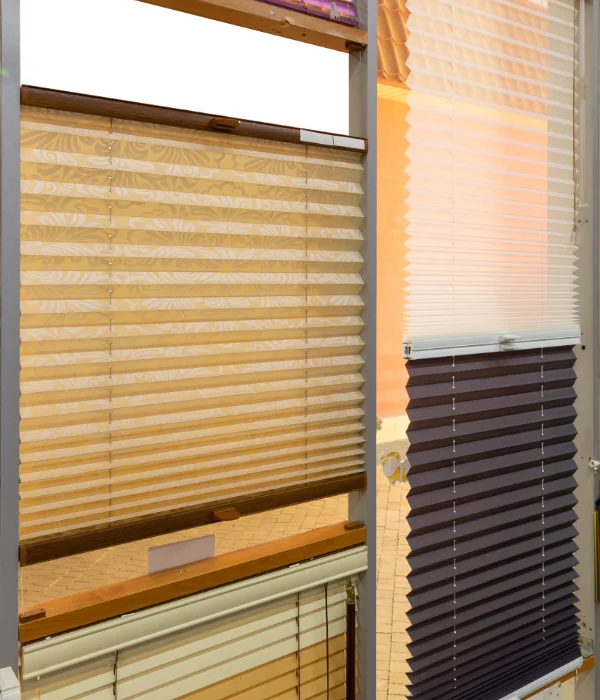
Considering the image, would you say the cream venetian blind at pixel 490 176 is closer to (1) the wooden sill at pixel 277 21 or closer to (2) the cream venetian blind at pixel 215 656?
(1) the wooden sill at pixel 277 21

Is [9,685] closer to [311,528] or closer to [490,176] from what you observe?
[311,528]

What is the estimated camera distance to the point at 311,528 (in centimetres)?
187

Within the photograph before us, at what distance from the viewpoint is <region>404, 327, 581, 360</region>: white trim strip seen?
2031 mm

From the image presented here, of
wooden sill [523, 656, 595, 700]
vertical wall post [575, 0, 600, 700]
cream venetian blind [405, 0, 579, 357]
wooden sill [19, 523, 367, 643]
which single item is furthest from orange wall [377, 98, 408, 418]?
wooden sill [523, 656, 595, 700]

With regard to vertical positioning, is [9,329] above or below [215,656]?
above

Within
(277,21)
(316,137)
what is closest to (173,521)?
(316,137)

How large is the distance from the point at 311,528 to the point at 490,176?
1.20 metres

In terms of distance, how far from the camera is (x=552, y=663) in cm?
251

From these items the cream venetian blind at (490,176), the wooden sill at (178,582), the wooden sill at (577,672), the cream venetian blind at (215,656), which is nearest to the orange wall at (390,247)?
the cream venetian blind at (490,176)

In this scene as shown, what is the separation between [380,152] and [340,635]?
4.20 feet

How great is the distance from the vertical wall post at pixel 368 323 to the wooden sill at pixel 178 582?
80mm

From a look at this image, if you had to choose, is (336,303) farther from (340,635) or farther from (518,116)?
(518,116)

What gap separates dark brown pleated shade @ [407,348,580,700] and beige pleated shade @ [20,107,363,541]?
1.19 feet

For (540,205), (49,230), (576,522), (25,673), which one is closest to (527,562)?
(576,522)
